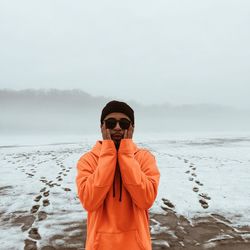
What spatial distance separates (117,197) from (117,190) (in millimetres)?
56

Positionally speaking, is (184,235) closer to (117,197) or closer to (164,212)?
(164,212)

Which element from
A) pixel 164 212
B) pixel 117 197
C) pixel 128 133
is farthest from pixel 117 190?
pixel 164 212

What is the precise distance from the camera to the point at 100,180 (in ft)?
7.54

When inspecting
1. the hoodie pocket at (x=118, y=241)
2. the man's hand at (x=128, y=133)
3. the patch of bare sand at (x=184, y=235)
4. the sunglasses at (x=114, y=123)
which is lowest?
the patch of bare sand at (x=184, y=235)

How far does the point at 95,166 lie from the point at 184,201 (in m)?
5.67

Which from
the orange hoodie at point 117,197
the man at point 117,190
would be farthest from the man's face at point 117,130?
the orange hoodie at point 117,197

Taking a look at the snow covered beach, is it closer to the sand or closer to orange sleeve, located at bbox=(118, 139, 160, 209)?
the sand

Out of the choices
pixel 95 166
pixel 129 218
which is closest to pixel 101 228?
pixel 129 218

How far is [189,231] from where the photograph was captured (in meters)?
5.80

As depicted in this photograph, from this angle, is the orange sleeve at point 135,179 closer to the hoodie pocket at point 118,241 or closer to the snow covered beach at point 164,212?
the hoodie pocket at point 118,241

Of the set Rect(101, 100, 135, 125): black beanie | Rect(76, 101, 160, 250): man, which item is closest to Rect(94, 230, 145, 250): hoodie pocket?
Rect(76, 101, 160, 250): man

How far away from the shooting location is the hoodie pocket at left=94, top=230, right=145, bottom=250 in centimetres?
237

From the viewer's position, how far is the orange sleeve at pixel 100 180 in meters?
2.31

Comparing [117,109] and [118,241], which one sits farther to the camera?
[117,109]
